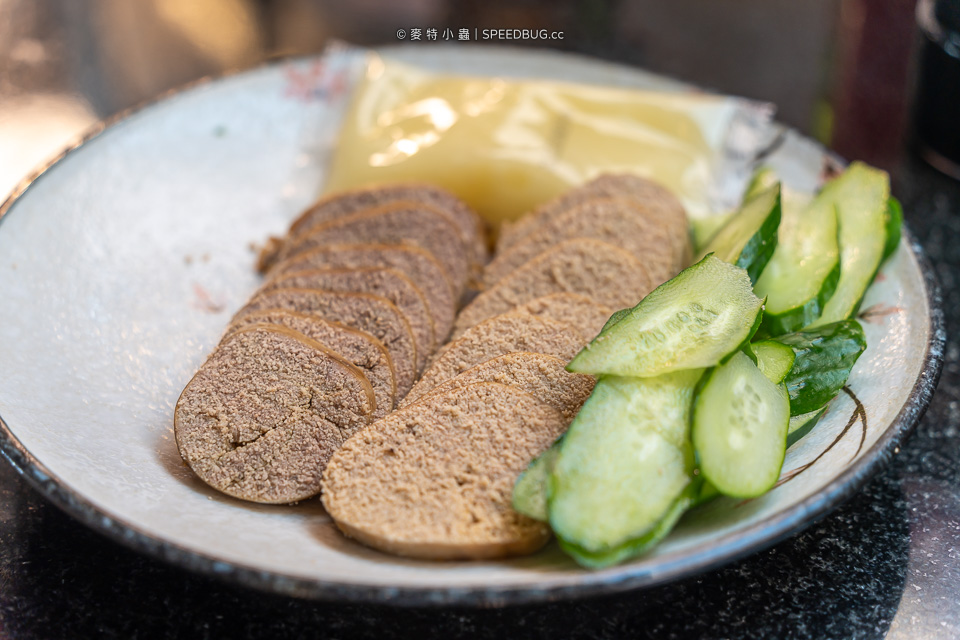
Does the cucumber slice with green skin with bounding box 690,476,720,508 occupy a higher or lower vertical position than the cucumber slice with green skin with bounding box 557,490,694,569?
lower

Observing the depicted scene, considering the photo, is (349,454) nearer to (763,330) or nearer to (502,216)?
(763,330)

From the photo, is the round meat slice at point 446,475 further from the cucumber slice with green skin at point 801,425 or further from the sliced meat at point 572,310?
the cucumber slice with green skin at point 801,425

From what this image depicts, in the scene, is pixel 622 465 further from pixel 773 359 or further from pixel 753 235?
pixel 753 235

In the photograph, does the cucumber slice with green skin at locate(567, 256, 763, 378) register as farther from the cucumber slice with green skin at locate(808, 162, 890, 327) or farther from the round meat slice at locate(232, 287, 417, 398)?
the round meat slice at locate(232, 287, 417, 398)

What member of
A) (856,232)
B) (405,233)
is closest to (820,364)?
(856,232)

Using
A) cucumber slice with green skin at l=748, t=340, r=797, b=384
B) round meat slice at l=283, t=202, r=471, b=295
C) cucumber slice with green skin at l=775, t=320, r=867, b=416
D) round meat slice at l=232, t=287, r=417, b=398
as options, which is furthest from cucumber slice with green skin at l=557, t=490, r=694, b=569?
round meat slice at l=283, t=202, r=471, b=295

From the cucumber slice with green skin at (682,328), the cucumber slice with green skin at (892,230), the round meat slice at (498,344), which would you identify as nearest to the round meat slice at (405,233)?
the round meat slice at (498,344)
